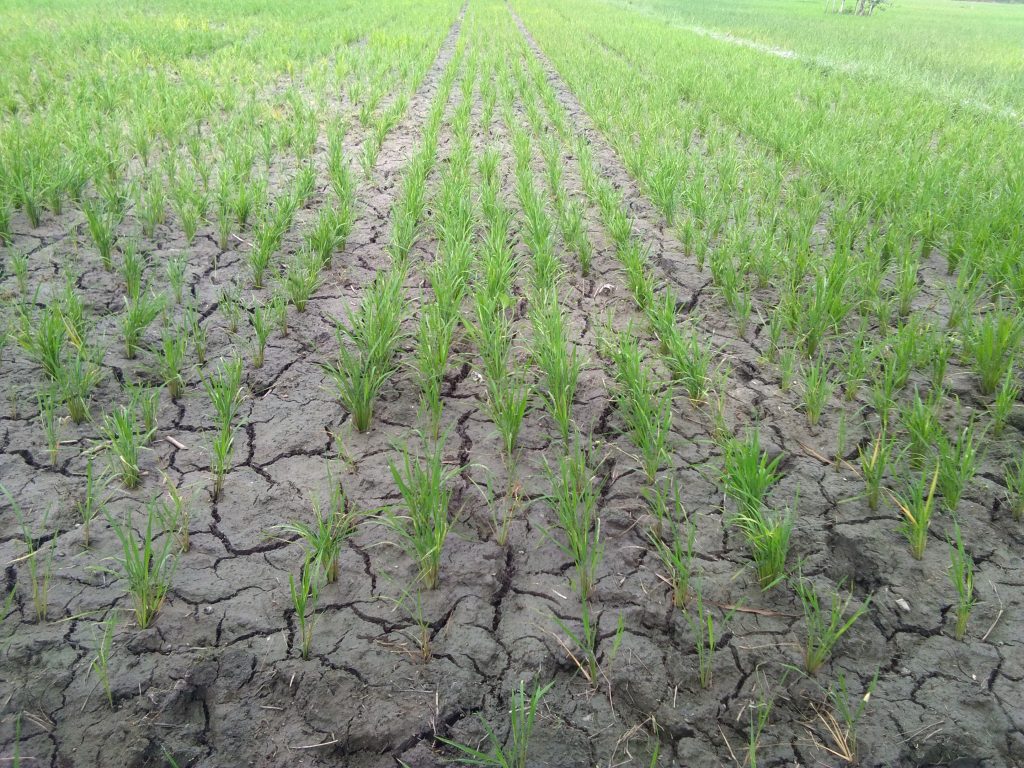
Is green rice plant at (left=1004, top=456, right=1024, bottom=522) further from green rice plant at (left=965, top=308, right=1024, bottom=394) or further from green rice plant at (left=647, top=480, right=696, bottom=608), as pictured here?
green rice plant at (left=647, top=480, right=696, bottom=608)

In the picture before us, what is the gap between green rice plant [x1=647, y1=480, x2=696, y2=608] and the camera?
161 centimetres

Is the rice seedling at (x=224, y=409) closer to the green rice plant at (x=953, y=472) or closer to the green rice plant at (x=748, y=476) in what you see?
the green rice plant at (x=748, y=476)

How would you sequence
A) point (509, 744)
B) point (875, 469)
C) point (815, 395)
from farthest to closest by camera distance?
1. point (815, 395)
2. point (875, 469)
3. point (509, 744)

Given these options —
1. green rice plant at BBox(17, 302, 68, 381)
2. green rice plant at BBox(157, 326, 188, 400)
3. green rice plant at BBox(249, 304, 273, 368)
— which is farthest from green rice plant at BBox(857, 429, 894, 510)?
green rice plant at BBox(17, 302, 68, 381)

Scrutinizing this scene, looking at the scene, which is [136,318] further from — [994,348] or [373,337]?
[994,348]

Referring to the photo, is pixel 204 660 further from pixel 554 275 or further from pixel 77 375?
pixel 554 275

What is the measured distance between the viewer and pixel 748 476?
5.92ft

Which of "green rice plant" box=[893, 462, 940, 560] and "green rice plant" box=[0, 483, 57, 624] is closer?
"green rice plant" box=[0, 483, 57, 624]


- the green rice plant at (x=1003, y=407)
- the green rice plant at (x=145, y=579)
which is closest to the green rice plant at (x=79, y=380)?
the green rice plant at (x=145, y=579)

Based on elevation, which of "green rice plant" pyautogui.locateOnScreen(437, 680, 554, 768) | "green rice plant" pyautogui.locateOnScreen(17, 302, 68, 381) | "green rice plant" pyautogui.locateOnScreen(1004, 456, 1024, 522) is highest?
A: "green rice plant" pyautogui.locateOnScreen(17, 302, 68, 381)

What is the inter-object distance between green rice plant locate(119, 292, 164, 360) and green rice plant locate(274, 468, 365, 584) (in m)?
1.03

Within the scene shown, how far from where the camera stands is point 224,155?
448cm

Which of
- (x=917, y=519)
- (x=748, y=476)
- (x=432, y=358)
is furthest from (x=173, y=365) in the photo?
(x=917, y=519)

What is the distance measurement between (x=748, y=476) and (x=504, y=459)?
0.71m
